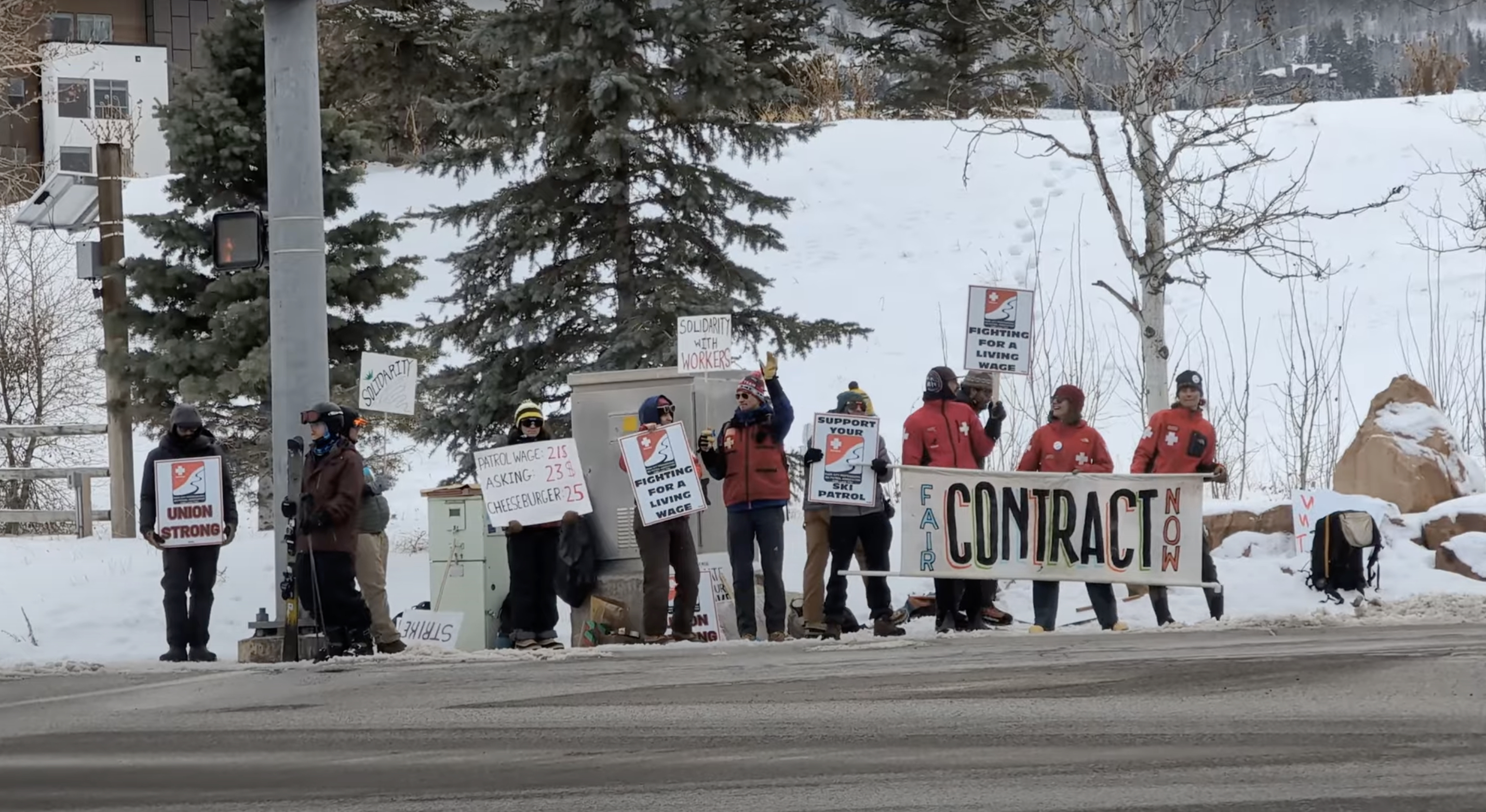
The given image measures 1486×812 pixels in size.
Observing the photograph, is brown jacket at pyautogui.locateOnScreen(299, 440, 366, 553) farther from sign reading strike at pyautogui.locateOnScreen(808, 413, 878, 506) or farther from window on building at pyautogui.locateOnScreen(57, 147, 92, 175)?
window on building at pyautogui.locateOnScreen(57, 147, 92, 175)

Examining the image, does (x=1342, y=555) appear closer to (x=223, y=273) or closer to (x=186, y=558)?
(x=186, y=558)

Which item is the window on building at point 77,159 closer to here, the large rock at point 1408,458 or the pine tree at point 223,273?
the pine tree at point 223,273

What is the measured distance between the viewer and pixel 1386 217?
3366 cm

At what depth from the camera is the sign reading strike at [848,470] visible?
1307 centimetres

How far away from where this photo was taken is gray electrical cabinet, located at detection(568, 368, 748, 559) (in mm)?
14672

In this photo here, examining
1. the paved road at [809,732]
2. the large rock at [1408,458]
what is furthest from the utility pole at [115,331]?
the large rock at [1408,458]

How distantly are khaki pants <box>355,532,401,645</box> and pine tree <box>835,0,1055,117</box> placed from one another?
19.9 meters

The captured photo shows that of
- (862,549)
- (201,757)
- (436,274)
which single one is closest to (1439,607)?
(862,549)

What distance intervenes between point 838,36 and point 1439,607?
76.9ft

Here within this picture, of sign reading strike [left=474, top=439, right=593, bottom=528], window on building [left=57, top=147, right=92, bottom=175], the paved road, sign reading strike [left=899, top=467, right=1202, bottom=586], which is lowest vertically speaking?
the paved road

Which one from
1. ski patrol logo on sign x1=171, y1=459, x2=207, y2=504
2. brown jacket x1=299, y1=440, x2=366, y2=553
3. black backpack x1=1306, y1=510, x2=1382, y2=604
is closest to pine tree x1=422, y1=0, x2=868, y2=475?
ski patrol logo on sign x1=171, y1=459, x2=207, y2=504

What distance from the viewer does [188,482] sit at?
13141 mm

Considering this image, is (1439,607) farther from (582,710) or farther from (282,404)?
(282,404)

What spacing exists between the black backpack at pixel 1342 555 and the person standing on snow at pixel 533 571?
625 centimetres
